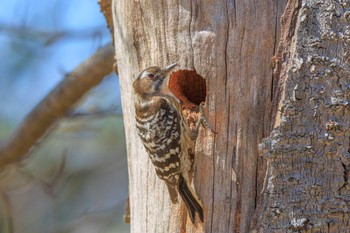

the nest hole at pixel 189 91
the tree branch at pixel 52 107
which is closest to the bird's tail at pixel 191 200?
the nest hole at pixel 189 91

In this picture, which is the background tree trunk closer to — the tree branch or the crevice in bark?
the crevice in bark

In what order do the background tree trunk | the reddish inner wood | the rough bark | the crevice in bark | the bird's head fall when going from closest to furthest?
1. the rough bark
2. the crevice in bark
3. the background tree trunk
4. the bird's head
5. the reddish inner wood

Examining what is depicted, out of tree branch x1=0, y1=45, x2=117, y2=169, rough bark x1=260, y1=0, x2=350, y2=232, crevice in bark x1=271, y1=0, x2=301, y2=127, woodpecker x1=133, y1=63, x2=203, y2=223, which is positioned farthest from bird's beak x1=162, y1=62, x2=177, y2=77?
tree branch x1=0, y1=45, x2=117, y2=169

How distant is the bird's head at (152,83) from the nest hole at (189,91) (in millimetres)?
64

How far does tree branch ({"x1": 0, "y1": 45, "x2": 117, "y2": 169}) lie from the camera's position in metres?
5.64

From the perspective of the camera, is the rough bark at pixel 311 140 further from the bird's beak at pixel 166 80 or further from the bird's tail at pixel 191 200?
the bird's beak at pixel 166 80

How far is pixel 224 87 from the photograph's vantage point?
3.61m

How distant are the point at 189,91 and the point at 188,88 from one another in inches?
1.0

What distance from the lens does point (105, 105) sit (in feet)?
22.2

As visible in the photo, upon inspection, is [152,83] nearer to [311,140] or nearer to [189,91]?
[189,91]

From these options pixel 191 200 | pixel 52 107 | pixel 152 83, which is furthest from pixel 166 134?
pixel 52 107

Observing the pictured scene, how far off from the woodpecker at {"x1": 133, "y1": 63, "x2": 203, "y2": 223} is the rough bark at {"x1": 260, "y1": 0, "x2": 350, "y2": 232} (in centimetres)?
57

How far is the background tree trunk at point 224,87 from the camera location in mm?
3488

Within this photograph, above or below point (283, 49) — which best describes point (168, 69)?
below
